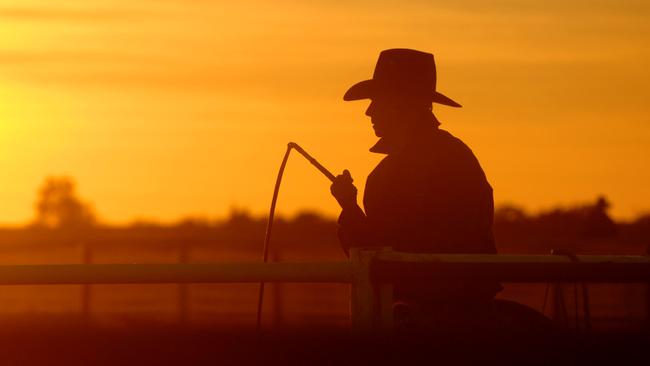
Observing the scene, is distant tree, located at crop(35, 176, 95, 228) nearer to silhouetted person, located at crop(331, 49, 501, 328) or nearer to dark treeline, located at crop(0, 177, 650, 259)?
dark treeline, located at crop(0, 177, 650, 259)

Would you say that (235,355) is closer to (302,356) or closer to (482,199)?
(302,356)

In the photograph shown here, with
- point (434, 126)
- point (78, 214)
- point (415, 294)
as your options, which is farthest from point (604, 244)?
point (78, 214)

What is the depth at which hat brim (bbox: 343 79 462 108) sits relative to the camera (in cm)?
924

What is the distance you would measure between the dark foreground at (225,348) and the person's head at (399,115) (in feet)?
14.2

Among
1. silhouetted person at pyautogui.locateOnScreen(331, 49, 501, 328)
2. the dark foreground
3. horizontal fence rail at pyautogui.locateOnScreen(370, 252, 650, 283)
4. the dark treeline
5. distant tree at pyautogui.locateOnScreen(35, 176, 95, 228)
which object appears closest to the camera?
the dark foreground

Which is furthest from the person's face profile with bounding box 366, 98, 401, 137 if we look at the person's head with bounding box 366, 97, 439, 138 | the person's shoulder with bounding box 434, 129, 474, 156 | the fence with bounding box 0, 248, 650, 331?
the fence with bounding box 0, 248, 650, 331

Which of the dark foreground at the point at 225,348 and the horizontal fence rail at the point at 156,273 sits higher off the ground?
the horizontal fence rail at the point at 156,273

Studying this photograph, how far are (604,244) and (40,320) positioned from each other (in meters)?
30.0

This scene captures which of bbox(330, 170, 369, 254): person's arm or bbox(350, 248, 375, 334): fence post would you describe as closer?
bbox(350, 248, 375, 334): fence post

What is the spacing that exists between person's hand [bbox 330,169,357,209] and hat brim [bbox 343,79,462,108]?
1.47m

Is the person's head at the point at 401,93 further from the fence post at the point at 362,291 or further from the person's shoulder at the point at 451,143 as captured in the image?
the fence post at the point at 362,291

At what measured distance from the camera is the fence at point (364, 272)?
478cm

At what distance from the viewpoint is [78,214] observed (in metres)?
122

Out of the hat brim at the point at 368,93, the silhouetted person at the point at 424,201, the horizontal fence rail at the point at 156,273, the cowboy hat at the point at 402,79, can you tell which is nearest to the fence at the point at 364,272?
the horizontal fence rail at the point at 156,273
